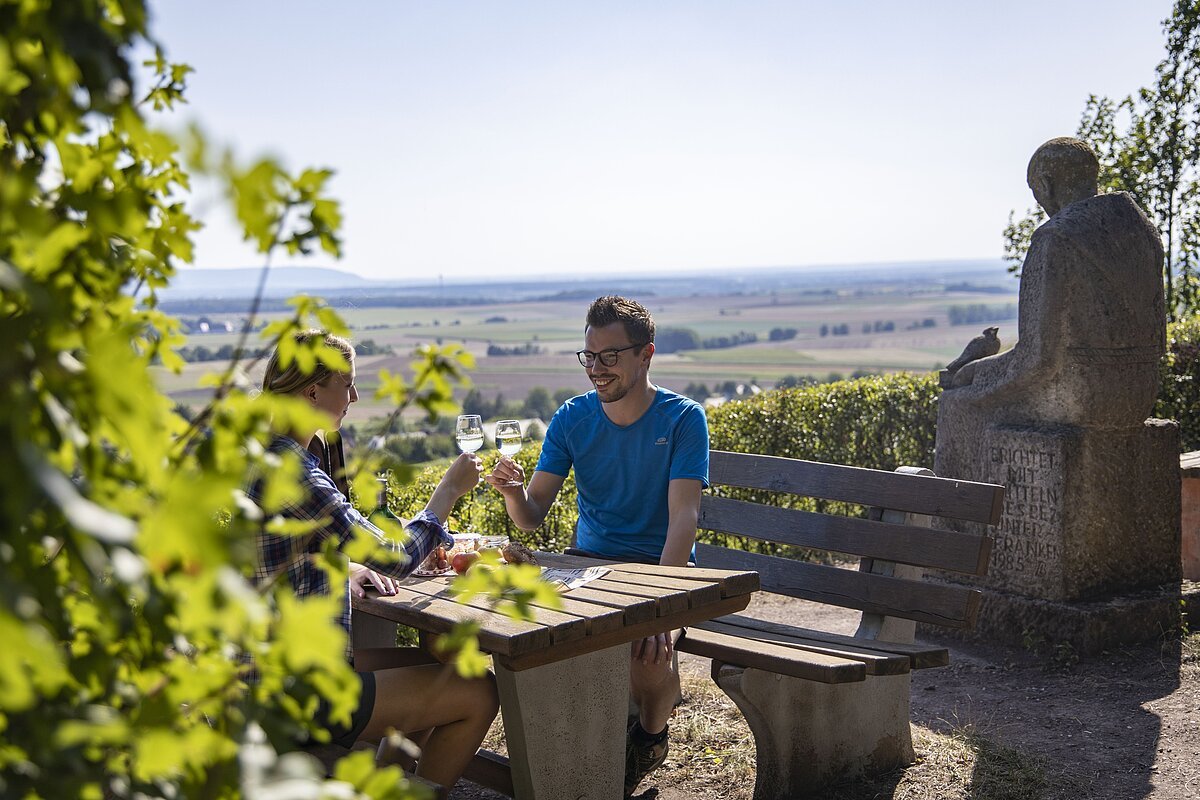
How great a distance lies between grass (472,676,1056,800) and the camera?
4086 millimetres

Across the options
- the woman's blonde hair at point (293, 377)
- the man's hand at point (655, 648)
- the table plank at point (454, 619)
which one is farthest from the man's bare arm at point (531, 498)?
the woman's blonde hair at point (293, 377)

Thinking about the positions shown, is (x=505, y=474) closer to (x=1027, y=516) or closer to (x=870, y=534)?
(x=870, y=534)

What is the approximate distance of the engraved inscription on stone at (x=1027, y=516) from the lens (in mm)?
5707

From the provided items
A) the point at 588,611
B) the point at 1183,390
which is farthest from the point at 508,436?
the point at 1183,390

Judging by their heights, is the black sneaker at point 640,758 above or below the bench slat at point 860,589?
below

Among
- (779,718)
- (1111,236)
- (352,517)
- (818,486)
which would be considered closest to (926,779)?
(779,718)

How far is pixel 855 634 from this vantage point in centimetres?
423

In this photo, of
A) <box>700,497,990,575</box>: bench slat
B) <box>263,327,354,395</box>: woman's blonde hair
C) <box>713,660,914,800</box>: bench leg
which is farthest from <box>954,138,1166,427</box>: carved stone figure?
<box>263,327,354,395</box>: woman's blonde hair

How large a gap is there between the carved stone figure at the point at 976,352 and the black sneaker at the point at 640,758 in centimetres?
324

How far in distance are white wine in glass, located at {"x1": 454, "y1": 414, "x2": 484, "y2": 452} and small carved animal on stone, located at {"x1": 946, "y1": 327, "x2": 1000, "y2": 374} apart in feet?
11.6

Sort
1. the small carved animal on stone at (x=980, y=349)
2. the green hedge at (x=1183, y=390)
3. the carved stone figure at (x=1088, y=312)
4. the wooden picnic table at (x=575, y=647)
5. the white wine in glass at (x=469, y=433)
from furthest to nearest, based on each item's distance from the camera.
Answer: the green hedge at (x=1183, y=390) → the small carved animal on stone at (x=980, y=349) → the carved stone figure at (x=1088, y=312) → the white wine in glass at (x=469, y=433) → the wooden picnic table at (x=575, y=647)

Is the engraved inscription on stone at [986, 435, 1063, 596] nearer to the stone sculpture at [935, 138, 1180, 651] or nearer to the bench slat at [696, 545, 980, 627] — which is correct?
the stone sculpture at [935, 138, 1180, 651]

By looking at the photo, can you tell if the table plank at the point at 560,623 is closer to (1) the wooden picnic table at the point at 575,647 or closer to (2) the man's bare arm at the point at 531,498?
(1) the wooden picnic table at the point at 575,647

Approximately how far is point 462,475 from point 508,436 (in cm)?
28
